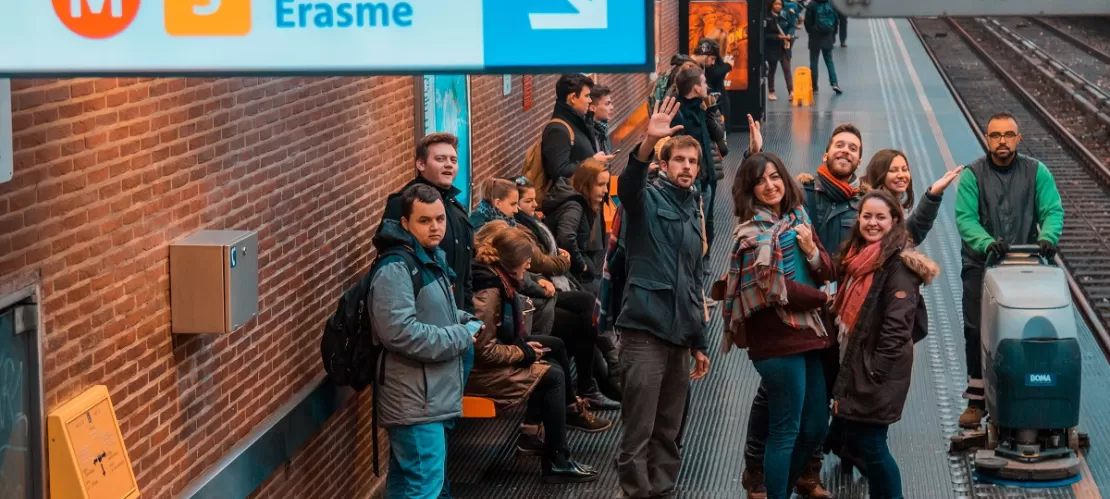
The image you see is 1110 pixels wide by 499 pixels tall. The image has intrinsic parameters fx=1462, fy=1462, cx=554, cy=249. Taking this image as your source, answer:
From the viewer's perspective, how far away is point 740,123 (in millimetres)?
21625

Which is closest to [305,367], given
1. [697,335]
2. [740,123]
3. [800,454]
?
[697,335]

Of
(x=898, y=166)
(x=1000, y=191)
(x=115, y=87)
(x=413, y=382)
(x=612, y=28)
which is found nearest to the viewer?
(x=612, y=28)

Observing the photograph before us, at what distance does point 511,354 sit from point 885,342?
194 cm

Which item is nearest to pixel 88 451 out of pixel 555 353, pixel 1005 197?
pixel 555 353

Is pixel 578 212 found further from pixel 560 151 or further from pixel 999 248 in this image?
pixel 999 248

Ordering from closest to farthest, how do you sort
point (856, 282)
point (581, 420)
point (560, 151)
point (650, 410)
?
1. point (856, 282)
2. point (650, 410)
3. point (581, 420)
4. point (560, 151)

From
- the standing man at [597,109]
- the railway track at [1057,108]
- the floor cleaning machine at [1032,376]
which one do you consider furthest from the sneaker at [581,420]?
the railway track at [1057,108]

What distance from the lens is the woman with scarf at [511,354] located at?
7.49 metres

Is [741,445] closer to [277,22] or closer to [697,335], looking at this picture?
[697,335]

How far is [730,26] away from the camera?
71.0 ft

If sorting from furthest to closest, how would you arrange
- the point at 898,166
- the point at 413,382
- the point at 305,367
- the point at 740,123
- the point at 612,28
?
the point at 740,123 < the point at 898,166 < the point at 305,367 < the point at 413,382 < the point at 612,28

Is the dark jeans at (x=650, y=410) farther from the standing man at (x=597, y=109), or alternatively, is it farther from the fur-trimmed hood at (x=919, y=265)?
the standing man at (x=597, y=109)

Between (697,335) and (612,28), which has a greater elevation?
(612,28)

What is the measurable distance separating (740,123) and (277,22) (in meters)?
18.5
